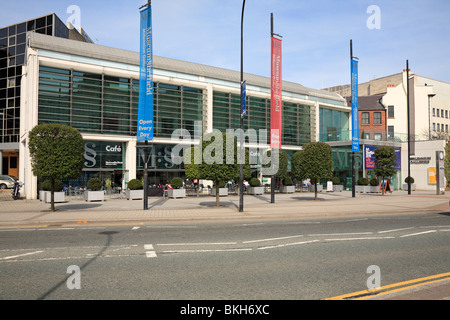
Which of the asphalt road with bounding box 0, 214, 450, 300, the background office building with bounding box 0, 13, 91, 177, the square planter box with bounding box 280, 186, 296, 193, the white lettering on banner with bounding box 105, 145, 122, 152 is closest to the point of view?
the asphalt road with bounding box 0, 214, 450, 300

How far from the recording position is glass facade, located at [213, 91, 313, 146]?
42281 millimetres

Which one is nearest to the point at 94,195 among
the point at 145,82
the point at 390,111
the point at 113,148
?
the point at 113,148

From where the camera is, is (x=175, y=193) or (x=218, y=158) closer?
(x=218, y=158)

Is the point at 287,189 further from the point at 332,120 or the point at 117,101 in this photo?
the point at 332,120

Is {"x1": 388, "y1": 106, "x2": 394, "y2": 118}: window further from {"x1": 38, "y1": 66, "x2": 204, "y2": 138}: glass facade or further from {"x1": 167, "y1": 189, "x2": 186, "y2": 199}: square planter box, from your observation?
{"x1": 167, "y1": 189, "x2": 186, "y2": 199}: square planter box

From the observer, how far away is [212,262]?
271 inches

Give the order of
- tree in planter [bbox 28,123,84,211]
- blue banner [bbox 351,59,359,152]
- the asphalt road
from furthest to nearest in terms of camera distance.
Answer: blue banner [bbox 351,59,359,152] → tree in planter [bbox 28,123,84,211] → the asphalt road

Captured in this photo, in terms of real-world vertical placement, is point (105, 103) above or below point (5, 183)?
above

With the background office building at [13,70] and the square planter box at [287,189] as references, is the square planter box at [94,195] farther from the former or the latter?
the background office building at [13,70]

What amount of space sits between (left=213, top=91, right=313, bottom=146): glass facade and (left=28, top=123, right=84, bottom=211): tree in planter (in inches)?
1007

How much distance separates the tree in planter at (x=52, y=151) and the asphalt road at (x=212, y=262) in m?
5.86

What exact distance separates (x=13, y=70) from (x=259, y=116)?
129 feet

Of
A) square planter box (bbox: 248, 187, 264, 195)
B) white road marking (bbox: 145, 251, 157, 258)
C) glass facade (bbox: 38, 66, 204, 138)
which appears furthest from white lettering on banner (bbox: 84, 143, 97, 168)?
white road marking (bbox: 145, 251, 157, 258)

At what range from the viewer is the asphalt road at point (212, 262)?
16.8ft
